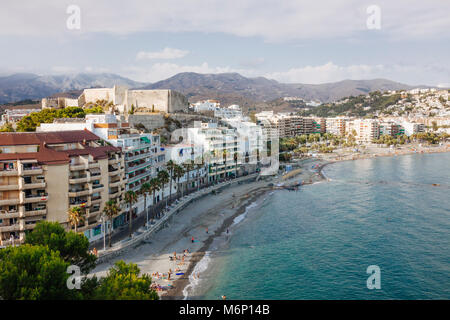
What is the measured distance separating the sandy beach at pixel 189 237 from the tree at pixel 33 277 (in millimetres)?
13572

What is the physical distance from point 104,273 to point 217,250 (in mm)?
16102

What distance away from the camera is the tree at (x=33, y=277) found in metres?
22.8

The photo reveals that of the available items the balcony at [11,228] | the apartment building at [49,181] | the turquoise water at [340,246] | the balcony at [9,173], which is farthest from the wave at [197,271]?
the balcony at [9,173]

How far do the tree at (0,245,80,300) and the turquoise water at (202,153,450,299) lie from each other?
15951 millimetres

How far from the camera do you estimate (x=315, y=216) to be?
65.8 m

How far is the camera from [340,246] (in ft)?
164

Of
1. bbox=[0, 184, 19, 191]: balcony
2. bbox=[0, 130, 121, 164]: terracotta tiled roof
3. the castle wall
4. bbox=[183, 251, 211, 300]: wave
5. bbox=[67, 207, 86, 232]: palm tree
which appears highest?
the castle wall

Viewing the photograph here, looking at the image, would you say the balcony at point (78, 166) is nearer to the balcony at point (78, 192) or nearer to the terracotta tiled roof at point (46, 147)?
the terracotta tiled roof at point (46, 147)

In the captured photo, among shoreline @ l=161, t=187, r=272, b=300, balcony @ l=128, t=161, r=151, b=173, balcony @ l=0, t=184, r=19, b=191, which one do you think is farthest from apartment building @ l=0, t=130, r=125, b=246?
shoreline @ l=161, t=187, r=272, b=300

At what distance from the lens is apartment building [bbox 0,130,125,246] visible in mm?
38875

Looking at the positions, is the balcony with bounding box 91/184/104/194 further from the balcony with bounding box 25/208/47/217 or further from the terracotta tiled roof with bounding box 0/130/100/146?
the terracotta tiled roof with bounding box 0/130/100/146

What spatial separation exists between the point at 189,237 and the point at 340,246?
22.5 meters
